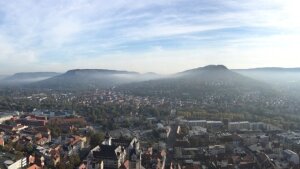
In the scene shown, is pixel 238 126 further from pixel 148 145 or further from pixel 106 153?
pixel 106 153

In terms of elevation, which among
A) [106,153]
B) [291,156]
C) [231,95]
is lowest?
[291,156]

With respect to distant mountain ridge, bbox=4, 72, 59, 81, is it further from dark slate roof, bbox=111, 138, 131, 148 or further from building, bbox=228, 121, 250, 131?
dark slate roof, bbox=111, 138, 131, 148

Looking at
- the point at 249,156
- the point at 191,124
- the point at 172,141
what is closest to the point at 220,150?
the point at 249,156

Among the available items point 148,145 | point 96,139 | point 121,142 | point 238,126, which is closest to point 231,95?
point 238,126

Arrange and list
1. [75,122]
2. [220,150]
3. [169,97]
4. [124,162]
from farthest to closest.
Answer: [169,97] → [75,122] → [220,150] → [124,162]

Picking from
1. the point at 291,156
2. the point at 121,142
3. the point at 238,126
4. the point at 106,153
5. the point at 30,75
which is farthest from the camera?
the point at 30,75

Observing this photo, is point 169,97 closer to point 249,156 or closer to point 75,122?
point 75,122

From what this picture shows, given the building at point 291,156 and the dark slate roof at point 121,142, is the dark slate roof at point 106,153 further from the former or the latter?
the building at point 291,156

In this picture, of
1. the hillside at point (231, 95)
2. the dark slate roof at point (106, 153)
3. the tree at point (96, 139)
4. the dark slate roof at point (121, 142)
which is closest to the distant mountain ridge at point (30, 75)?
the hillside at point (231, 95)
